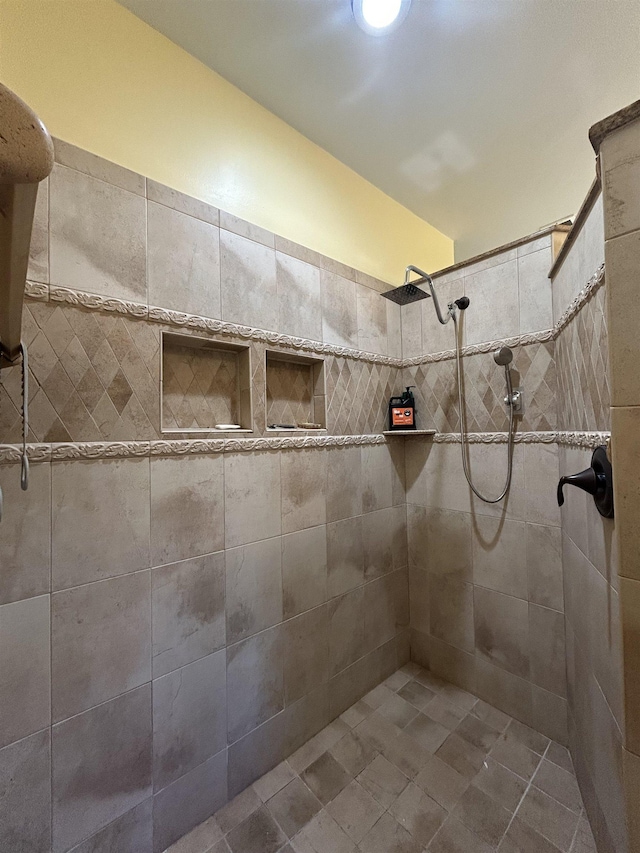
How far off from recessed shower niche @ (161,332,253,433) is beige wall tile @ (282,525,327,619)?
0.56 m

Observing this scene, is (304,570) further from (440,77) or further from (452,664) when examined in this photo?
(440,77)

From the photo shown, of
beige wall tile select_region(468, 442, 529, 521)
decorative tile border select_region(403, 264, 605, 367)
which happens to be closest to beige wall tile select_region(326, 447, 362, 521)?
beige wall tile select_region(468, 442, 529, 521)

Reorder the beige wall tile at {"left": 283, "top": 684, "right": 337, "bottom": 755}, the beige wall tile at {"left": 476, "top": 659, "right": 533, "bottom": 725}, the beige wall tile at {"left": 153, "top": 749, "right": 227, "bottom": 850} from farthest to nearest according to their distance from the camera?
1. the beige wall tile at {"left": 476, "top": 659, "right": 533, "bottom": 725}
2. the beige wall tile at {"left": 283, "top": 684, "right": 337, "bottom": 755}
3. the beige wall tile at {"left": 153, "top": 749, "right": 227, "bottom": 850}

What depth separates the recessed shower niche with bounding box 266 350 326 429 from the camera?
161 cm

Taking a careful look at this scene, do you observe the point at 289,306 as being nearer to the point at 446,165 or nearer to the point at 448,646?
the point at 446,165

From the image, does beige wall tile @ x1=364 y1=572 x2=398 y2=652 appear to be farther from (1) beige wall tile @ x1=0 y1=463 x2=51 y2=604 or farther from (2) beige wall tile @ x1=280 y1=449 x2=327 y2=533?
(1) beige wall tile @ x1=0 y1=463 x2=51 y2=604

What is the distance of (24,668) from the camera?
3.10 feet

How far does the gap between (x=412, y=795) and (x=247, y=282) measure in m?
2.05

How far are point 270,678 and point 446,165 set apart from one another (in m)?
2.65

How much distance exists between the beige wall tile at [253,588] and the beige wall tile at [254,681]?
0.17ft

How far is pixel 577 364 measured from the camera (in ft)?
3.94

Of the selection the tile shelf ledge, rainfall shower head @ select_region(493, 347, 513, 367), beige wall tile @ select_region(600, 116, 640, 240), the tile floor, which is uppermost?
beige wall tile @ select_region(600, 116, 640, 240)

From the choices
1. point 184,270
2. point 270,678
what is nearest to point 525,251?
point 184,270

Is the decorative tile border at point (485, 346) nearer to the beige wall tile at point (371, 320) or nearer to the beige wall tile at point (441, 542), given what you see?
the beige wall tile at point (371, 320)
